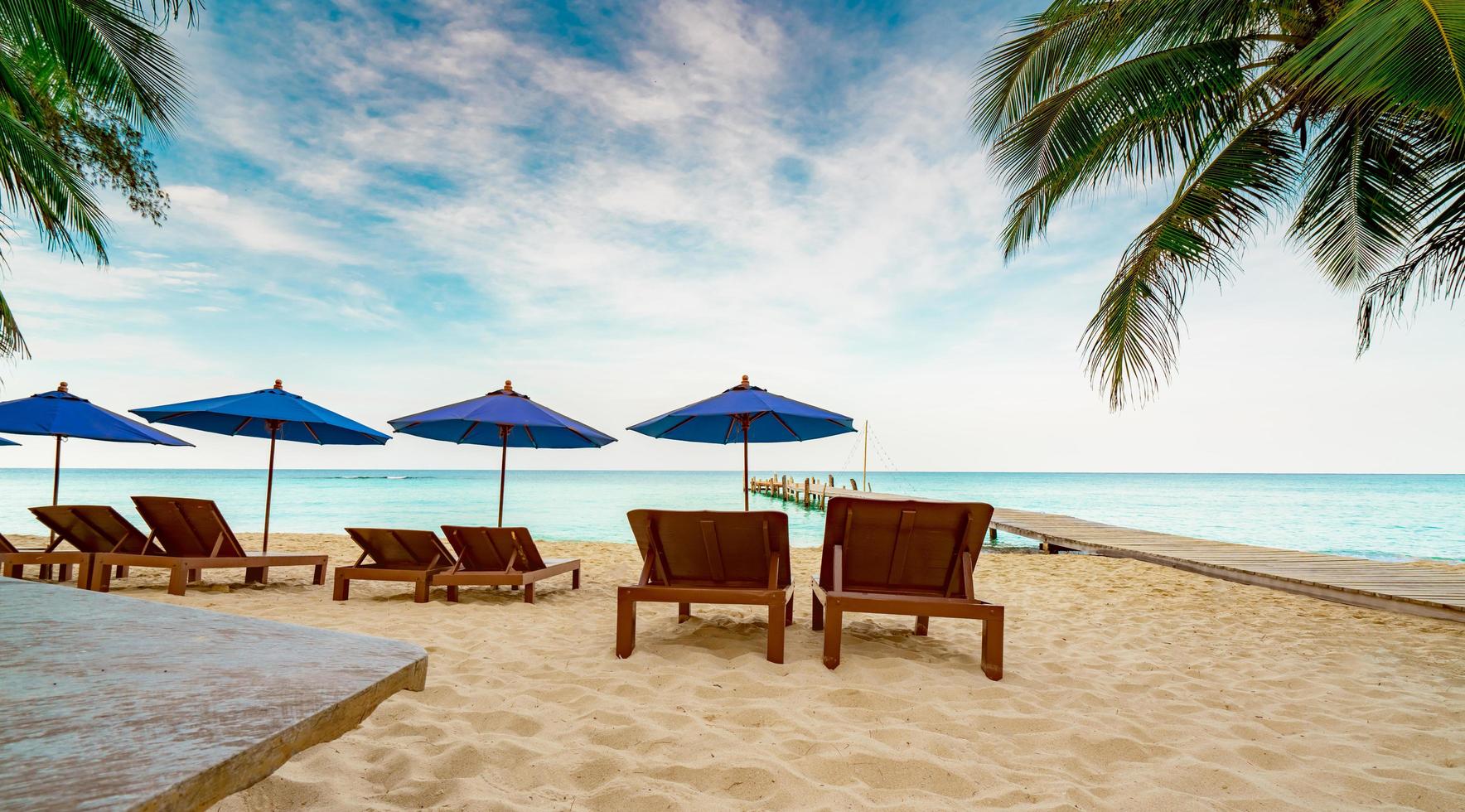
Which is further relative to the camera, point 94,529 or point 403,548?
point 94,529

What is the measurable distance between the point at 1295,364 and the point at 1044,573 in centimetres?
3201

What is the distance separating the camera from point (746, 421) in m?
6.03

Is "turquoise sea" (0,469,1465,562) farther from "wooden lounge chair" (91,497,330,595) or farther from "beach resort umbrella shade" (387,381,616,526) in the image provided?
"wooden lounge chair" (91,497,330,595)

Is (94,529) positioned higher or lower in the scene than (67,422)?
lower

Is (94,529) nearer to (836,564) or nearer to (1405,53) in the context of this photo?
(836,564)

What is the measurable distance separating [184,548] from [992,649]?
6478 millimetres

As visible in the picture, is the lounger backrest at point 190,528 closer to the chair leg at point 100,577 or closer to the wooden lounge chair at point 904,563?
the chair leg at point 100,577

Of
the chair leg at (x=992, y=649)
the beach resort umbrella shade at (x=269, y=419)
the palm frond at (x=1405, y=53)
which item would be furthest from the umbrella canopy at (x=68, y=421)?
the palm frond at (x=1405, y=53)

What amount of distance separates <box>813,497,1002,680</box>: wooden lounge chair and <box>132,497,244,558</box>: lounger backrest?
5.00 metres

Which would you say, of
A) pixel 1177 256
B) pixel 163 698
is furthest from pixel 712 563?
pixel 1177 256

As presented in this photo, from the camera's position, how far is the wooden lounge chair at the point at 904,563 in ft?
11.1

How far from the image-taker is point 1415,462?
2616 inches

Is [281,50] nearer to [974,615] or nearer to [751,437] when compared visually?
[751,437]

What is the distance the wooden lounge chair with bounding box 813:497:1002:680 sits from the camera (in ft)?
11.1
